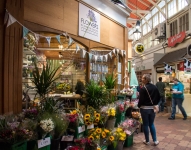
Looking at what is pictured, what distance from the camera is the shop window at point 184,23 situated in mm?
12578

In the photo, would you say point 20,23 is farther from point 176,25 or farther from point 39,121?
point 176,25

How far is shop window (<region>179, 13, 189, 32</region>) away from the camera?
41.3ft

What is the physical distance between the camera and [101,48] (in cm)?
700

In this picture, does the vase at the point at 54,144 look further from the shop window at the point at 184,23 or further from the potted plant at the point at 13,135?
the shop window at the point at 184,23

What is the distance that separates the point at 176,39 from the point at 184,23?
1.13m

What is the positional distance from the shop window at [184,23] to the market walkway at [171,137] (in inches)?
296

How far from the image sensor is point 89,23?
19.8ft

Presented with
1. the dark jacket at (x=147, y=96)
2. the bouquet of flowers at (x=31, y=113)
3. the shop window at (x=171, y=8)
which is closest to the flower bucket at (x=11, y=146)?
the bouquet of flowers at (x=31, y=113)

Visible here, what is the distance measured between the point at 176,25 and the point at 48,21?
1169cm

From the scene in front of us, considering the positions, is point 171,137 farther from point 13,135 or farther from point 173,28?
point 173,28

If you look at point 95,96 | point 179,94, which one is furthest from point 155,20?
point 95,96

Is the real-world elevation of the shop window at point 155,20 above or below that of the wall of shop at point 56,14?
above

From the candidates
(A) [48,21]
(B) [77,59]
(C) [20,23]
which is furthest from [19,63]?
(B) [77,59]

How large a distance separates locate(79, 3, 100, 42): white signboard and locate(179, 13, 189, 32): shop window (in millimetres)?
8513
